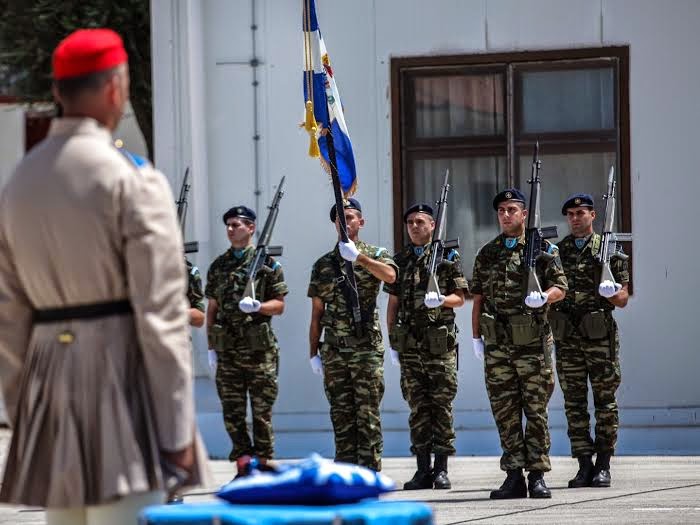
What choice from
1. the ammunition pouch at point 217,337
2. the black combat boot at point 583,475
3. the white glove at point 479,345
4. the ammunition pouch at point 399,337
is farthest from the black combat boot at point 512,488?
the ammunition pouch at point 217,337

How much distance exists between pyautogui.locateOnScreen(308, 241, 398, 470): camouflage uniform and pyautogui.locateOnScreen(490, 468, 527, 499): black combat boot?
1.22m

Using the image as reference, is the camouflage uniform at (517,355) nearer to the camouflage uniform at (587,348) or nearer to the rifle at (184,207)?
the camouflage uniform at (587,348)

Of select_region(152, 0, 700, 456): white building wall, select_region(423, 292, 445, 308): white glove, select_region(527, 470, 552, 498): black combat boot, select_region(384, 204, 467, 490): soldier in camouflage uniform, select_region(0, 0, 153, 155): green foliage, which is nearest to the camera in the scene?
select_region(527, 470, 552, 498): black combat boot

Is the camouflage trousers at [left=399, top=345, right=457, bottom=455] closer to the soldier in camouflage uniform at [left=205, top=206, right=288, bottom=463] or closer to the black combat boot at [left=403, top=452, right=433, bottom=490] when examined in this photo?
the black combat boot at [left=403, top=452, right=433, bottom=490]

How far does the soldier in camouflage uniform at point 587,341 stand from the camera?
408 inches

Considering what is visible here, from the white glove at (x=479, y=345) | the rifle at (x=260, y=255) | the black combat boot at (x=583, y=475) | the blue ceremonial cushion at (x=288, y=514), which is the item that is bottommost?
the black combat boot at (x=583, y=475)

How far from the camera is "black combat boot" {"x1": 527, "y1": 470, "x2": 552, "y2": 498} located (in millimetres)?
9547

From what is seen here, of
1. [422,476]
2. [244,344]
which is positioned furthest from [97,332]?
[244,344]

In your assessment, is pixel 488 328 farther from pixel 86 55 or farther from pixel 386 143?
pixel 86 55

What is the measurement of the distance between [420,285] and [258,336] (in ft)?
4.28

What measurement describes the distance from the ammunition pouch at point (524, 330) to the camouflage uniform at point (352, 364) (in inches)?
50.5

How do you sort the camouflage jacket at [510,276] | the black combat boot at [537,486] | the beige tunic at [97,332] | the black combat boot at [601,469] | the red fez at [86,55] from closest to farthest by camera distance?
the beige tunic at [97,332] < the red fez at [86,55] < the black combat boot at [537,486] < the camouflage jacket at [510,276] < the black combat boot at [601,469]

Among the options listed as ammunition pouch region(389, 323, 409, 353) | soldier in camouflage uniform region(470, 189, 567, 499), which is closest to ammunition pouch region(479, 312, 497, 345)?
soldier in camouflage uniform region(470, 189, 567, 499)

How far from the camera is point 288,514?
3779 mm
